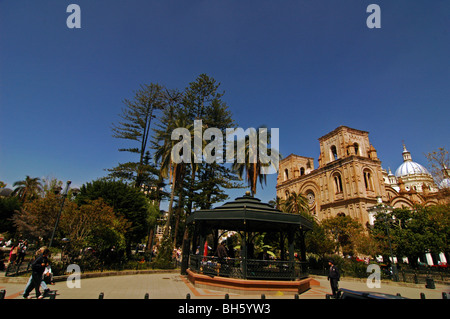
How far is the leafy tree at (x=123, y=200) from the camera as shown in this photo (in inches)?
811

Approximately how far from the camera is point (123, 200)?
70.0 ft

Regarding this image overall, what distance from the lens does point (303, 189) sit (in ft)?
163

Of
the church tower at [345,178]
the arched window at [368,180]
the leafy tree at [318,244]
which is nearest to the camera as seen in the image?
the leafy tree at [318,244]

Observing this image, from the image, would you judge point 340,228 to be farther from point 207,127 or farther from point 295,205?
point 207,127

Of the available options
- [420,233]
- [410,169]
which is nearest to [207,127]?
[420,233]

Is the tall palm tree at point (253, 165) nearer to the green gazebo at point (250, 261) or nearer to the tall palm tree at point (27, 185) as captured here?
the green gazebo at point (250, 261)

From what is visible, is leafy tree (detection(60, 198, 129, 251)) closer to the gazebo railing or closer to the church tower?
the gazebo railing

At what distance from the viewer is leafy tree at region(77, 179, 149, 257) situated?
67.6 ft

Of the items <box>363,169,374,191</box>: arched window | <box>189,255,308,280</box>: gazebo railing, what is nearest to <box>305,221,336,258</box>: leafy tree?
<box>189,255,308,280</box>: gazebo railing

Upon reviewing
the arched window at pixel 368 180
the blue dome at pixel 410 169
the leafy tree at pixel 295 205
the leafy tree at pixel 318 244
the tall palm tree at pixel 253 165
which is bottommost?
the leafy tree at pixel 318 244

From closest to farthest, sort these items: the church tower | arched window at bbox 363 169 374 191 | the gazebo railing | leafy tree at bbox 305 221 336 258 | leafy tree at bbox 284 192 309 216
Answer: the gazebo railing < leafy tree at bbox 305 221 336 258 < leafy tree at bbox 284 192 309 216 < the church tower < arched window at bbox 363 169 374 191

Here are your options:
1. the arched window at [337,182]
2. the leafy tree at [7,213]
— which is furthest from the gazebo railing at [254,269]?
the arched window at [337,182]

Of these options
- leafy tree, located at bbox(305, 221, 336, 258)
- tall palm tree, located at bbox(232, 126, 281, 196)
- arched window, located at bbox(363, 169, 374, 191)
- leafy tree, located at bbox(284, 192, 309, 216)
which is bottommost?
leafy tree, located at bbox(305, 221, 336, 258)
